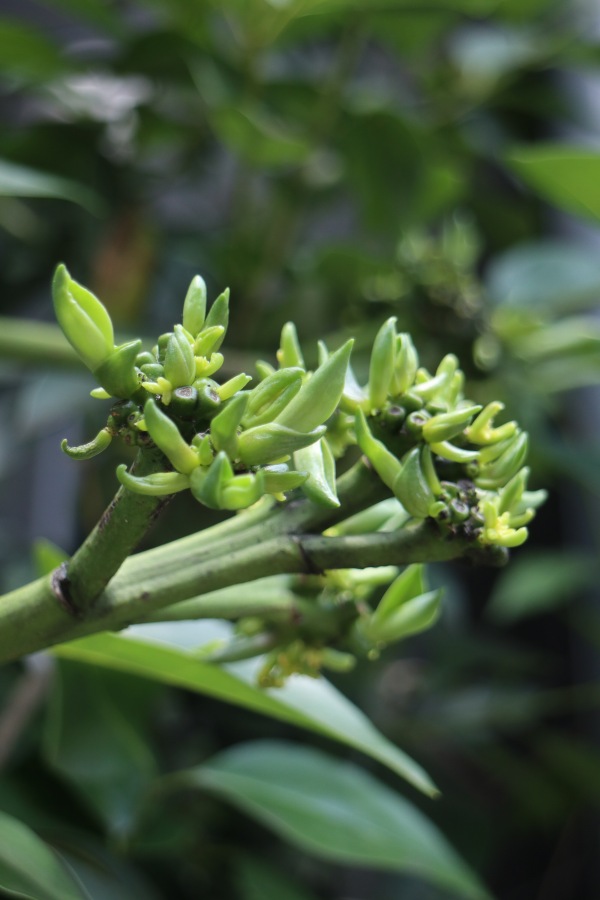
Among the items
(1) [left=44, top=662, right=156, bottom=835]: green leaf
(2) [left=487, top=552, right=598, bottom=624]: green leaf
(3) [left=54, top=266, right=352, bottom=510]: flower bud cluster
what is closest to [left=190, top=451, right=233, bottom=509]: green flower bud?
(3) [left=54, top=266, right=352, bottom=510]: flower bud cluster

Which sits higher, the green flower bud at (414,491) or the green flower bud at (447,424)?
the green flower bud at (447,424)

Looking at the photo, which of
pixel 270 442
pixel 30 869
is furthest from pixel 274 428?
pixel 30 869

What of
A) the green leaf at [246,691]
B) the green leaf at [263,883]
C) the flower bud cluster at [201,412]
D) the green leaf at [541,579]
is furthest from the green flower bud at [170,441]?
the green leaf at [541,579]

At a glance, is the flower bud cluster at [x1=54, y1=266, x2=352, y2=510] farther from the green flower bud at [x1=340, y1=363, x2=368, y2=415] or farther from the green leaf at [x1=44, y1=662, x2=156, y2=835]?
the green leaf at [x1=44, y1=662, x2=156, y2=835]

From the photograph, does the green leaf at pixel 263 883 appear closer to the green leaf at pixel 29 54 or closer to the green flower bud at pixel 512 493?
the green flower bud at pixel 512 493

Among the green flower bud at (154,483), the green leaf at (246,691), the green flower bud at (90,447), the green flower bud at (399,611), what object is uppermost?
the green flower bud at (90,447)

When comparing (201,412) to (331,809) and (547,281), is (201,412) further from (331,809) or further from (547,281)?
(547,281)

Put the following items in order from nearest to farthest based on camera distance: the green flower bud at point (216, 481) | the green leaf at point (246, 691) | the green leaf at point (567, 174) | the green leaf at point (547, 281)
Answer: the green flower bud at point (216, 481), the green leaf at point (246, 691), the green leaf at point (567, 174), the green leaf at point (547, 281)

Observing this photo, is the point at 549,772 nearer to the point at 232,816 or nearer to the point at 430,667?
the point at 430,667
